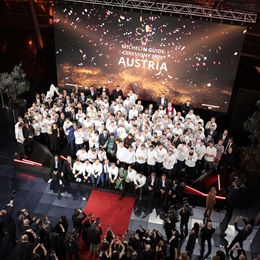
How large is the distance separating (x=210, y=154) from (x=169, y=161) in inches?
50.1

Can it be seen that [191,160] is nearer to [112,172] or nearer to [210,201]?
[210,201]

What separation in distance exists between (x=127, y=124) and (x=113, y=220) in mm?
3083

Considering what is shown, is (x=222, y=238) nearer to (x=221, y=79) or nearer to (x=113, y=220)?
(x=113, y=220)

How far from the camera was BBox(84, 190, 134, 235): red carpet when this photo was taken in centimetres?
1077

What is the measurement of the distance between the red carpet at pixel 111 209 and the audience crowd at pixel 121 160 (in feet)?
0.95

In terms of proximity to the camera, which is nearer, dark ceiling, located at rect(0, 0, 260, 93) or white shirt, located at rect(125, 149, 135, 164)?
white shirt, located at rect(125, 149, 135, 164)

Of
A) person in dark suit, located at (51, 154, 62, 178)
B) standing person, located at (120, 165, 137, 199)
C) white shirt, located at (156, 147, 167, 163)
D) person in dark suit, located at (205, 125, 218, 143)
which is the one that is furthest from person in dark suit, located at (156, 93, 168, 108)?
person in dark suit, located at (51, 154, 62, 178)

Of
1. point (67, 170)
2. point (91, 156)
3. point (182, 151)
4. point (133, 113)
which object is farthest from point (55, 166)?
point (182, 151)

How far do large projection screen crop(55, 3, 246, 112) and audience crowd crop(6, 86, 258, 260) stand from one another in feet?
4.11

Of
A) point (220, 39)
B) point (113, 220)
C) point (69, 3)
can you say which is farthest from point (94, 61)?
point (113, 220)

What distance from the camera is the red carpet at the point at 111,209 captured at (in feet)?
35.3

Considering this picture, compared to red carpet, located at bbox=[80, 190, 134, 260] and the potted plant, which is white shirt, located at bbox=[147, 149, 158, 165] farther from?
the potted plant

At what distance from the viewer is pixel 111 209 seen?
36.9 ft

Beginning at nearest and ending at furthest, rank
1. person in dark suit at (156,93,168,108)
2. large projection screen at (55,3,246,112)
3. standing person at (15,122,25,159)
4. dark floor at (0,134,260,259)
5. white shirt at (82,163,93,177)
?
dark floor at (0,134,260,259)
white shirt at (82,163,93,177)
standing person at (15,122,25,159)
large projection screen at (55,3,246,112)
person in dark suit at (156,93,168,108)
